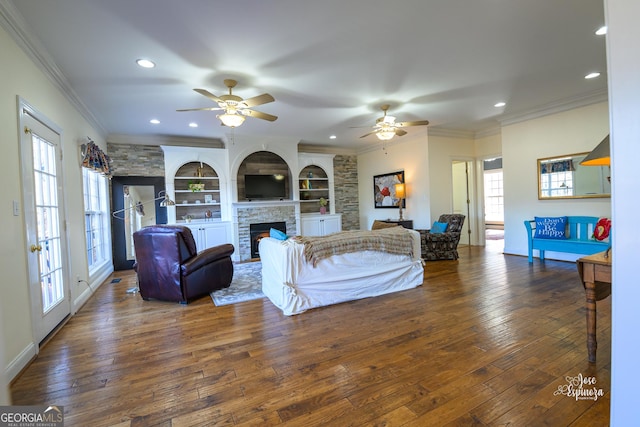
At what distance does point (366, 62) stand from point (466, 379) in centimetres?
319

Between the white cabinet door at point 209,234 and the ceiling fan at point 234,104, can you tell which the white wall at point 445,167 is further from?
the white cabinet door at point 209,234

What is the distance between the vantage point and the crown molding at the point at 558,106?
15.0 feet

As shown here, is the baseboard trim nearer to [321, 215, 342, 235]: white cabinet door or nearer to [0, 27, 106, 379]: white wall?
[0, 27, 106, 379]: white wall

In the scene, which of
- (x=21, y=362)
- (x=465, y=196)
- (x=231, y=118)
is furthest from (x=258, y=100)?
(x=465, y=196)

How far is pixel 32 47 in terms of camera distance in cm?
259

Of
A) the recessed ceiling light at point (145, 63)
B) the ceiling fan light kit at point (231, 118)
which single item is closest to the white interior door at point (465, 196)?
the ceiling fan light kit at point (231, 118)

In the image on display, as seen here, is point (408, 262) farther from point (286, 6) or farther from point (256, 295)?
point (286, 6)

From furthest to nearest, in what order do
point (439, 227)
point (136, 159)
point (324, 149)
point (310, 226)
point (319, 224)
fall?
1. point (324, 149)
2. point (319, 224)
3. point (310, 226)
4. point (136, 159)
5. point (439, 227)

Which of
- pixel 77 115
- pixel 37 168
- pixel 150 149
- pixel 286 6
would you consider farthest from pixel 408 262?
pixel 150 149

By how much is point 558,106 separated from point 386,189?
12.5 ft

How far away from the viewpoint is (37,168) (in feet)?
8.95

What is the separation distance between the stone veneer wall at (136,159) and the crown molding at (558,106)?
7.38 m

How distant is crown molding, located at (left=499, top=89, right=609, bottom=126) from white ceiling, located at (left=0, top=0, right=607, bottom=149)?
1.3 inches

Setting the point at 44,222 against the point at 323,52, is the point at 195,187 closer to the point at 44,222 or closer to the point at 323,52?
the point at 44,222
